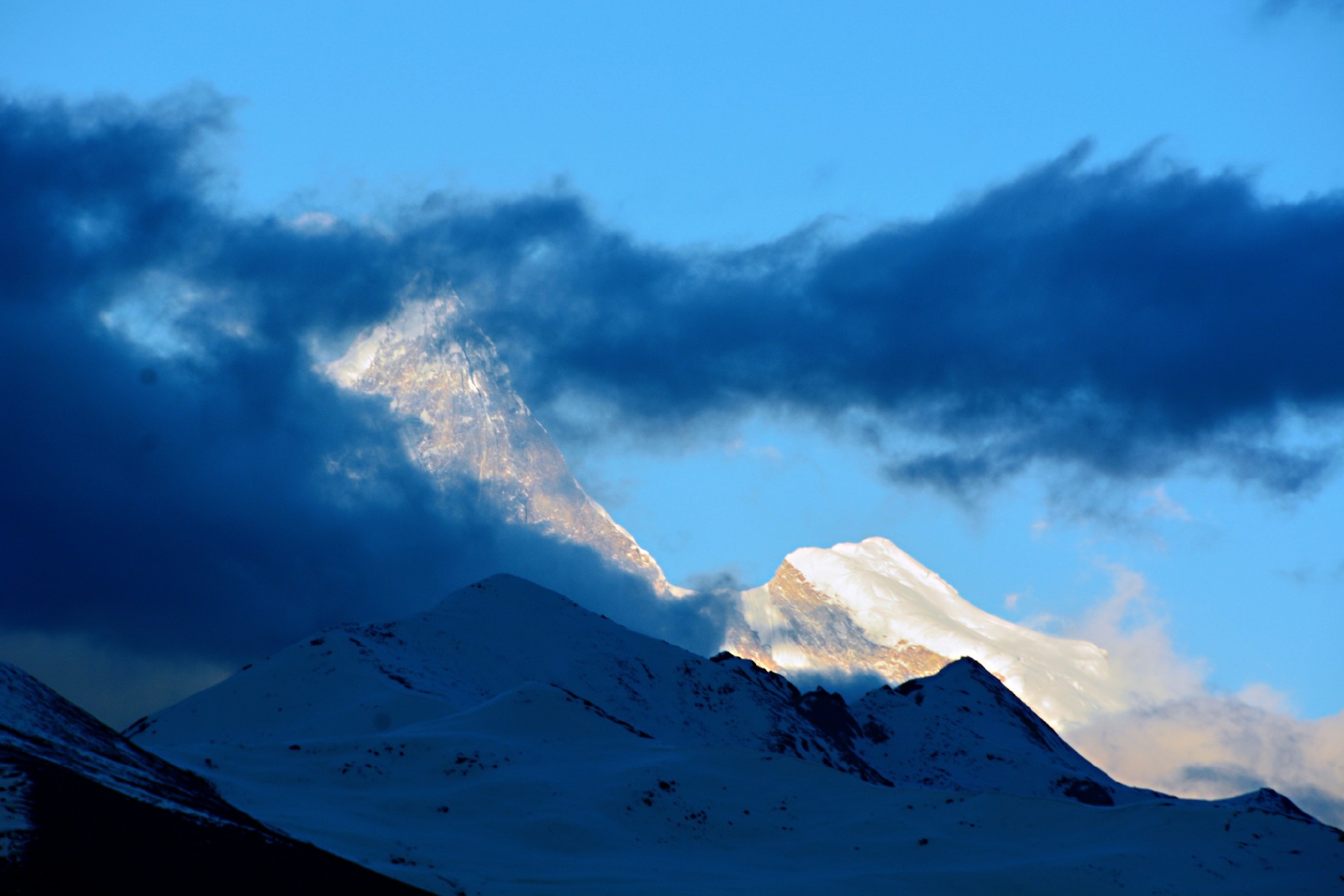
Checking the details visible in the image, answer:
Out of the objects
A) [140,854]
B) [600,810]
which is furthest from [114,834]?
[600,810]

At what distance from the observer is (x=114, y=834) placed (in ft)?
82.5

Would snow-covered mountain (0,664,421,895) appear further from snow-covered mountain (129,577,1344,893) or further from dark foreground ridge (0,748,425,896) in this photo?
A: snow-covered mountain (129,577,1344,893)

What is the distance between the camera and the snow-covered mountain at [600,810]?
42.9m

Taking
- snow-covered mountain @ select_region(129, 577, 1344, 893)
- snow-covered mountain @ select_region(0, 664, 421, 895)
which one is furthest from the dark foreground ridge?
snow-covered mountain @ select_region(129, 577, 1344, 893)

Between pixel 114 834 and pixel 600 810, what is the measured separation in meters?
30.2

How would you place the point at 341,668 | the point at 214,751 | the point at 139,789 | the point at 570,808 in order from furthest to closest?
the point at 341,668
the point at 214,751
the point at 570,808
the point at 139,789

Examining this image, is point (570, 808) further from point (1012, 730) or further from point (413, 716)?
point (1012, 730)

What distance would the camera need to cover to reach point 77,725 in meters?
34.1

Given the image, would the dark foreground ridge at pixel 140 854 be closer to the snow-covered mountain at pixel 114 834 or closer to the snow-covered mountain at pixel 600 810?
the snow-covered mountain at pixel 114 834

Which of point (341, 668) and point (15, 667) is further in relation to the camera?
point (341, 668)

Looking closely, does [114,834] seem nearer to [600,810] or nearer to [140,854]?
[140,854]

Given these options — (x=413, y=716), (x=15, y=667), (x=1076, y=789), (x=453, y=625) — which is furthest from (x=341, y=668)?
(x=1076, y=789)

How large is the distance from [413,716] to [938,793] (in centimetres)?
3371

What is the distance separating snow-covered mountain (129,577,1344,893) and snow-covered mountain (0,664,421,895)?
5.32m
